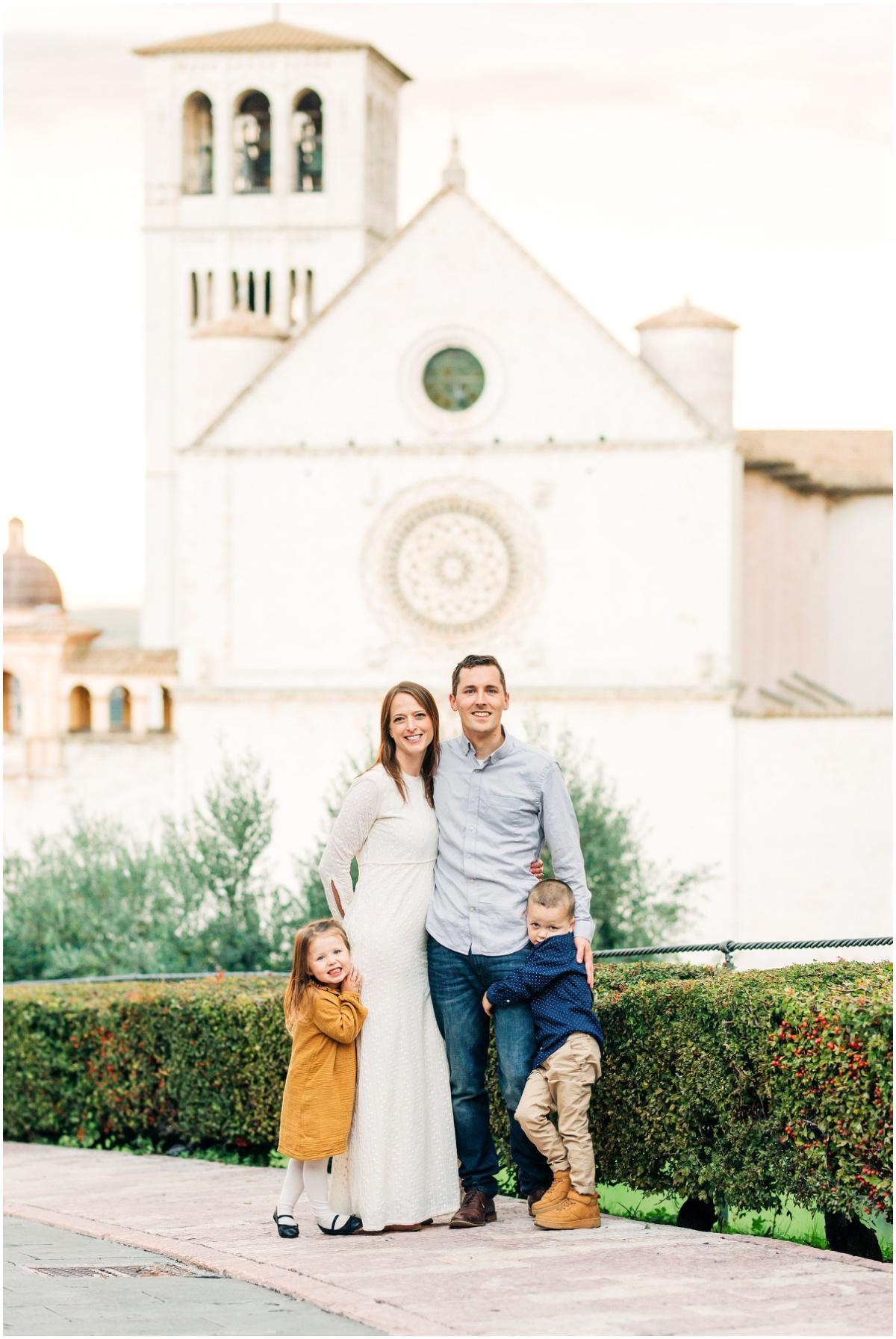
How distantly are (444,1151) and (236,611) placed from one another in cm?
3166

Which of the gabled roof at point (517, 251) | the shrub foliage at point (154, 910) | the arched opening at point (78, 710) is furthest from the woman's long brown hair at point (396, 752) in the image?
the arched opening at point (78, 710)

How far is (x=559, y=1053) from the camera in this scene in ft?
26.2

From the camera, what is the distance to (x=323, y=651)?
39.2m

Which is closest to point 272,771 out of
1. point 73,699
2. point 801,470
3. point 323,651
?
point 323,651

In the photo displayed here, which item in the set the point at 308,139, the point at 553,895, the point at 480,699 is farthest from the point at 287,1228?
the point at 308,139

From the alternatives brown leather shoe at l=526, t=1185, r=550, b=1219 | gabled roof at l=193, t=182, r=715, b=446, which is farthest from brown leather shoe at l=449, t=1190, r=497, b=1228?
gabled roof at l=193, t=182, r=715, b=446

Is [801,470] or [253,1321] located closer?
[253,1321]

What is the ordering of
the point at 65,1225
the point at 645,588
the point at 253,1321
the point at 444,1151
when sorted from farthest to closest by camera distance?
1. the point at 645,588
2. the point at 65,1225
3. the point at 444,1151
4. the point at 253,1321

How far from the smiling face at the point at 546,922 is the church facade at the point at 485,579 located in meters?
28.3

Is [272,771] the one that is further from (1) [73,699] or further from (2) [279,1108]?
(2) [279,1108]

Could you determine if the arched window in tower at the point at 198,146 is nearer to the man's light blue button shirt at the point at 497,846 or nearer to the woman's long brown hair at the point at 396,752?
the woman's long brown hair at the point at 396,752

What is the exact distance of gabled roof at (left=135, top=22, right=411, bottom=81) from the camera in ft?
147

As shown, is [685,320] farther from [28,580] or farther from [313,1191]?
[313,1191]

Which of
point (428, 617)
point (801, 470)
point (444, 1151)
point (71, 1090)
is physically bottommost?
point (71, 1090)
